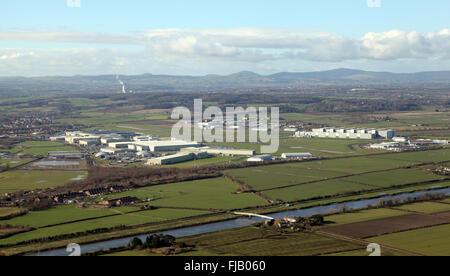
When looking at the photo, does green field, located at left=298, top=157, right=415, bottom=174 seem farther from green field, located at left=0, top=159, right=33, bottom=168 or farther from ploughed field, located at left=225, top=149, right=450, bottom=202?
green field, located at left=0, top=159, right=33, bottom=168

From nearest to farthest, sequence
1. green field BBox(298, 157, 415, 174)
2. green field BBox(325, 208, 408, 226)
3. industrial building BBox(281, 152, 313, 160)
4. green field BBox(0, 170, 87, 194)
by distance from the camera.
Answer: green field BBox(325, 208, 408, 226), green field BBox(0, 170, 87, 194), green field BBox(298, 157, 415, 174), industrial building BBox(281, 152, 313, 160)

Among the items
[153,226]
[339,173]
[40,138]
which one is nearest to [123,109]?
[40,138]

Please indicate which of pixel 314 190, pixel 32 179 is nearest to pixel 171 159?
pixel 32 179

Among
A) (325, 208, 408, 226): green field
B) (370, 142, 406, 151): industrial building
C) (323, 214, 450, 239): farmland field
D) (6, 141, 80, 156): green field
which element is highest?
(323, 214, 450, 239): farmland field

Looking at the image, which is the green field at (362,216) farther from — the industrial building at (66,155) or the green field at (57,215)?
the industrial building at (66,155)

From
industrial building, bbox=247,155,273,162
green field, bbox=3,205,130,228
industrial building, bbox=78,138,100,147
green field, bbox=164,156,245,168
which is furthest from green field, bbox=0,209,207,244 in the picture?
industrial building, bbox=78,138,100,147

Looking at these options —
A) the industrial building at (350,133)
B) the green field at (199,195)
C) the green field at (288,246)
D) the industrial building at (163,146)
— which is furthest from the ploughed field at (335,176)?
the industrial building at (350,133)
